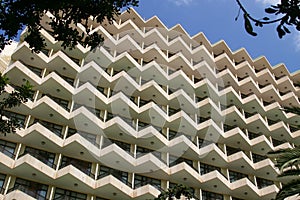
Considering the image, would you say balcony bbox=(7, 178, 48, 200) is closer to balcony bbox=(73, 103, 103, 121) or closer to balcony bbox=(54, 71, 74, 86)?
balcony bbox=(73, 103, 103, 121)

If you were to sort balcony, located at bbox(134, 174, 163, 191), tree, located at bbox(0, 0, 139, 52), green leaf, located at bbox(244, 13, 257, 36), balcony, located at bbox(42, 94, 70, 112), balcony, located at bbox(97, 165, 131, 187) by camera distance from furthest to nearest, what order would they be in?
balcony, located at bbox(42, 94, 70, 112) → balcony, located at bbox(134, 174, 163, 191) → balcony, located at bbox(97, 165, 131, 187) → tree, located at bbox(0, 0, 139, 52) → green leaf, located at bbox(244, 13, 257, 36)

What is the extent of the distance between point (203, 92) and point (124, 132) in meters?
10.4

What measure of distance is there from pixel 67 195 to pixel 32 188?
2.19m

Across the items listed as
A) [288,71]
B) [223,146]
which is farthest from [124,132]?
[288,71]

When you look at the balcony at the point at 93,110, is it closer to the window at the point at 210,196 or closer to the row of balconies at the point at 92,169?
the row of balconies at the point at 92,169

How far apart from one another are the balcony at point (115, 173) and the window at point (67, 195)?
1.93m

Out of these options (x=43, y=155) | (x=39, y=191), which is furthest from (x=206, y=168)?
(x=39, y=191)

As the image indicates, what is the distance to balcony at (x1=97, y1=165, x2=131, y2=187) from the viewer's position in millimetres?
27422

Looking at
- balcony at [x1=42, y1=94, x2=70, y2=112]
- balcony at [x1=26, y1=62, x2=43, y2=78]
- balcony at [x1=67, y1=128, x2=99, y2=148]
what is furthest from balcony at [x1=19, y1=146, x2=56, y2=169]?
balcony at [x1=26, y1=62, x2=43, y2=78]

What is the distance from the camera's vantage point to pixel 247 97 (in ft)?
126

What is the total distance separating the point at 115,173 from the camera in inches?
1093

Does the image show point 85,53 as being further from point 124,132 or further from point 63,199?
point 63,199

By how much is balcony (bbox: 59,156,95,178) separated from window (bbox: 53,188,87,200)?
152 cm

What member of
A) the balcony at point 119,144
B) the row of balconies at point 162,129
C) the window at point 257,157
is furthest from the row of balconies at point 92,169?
the window at point 257,157
